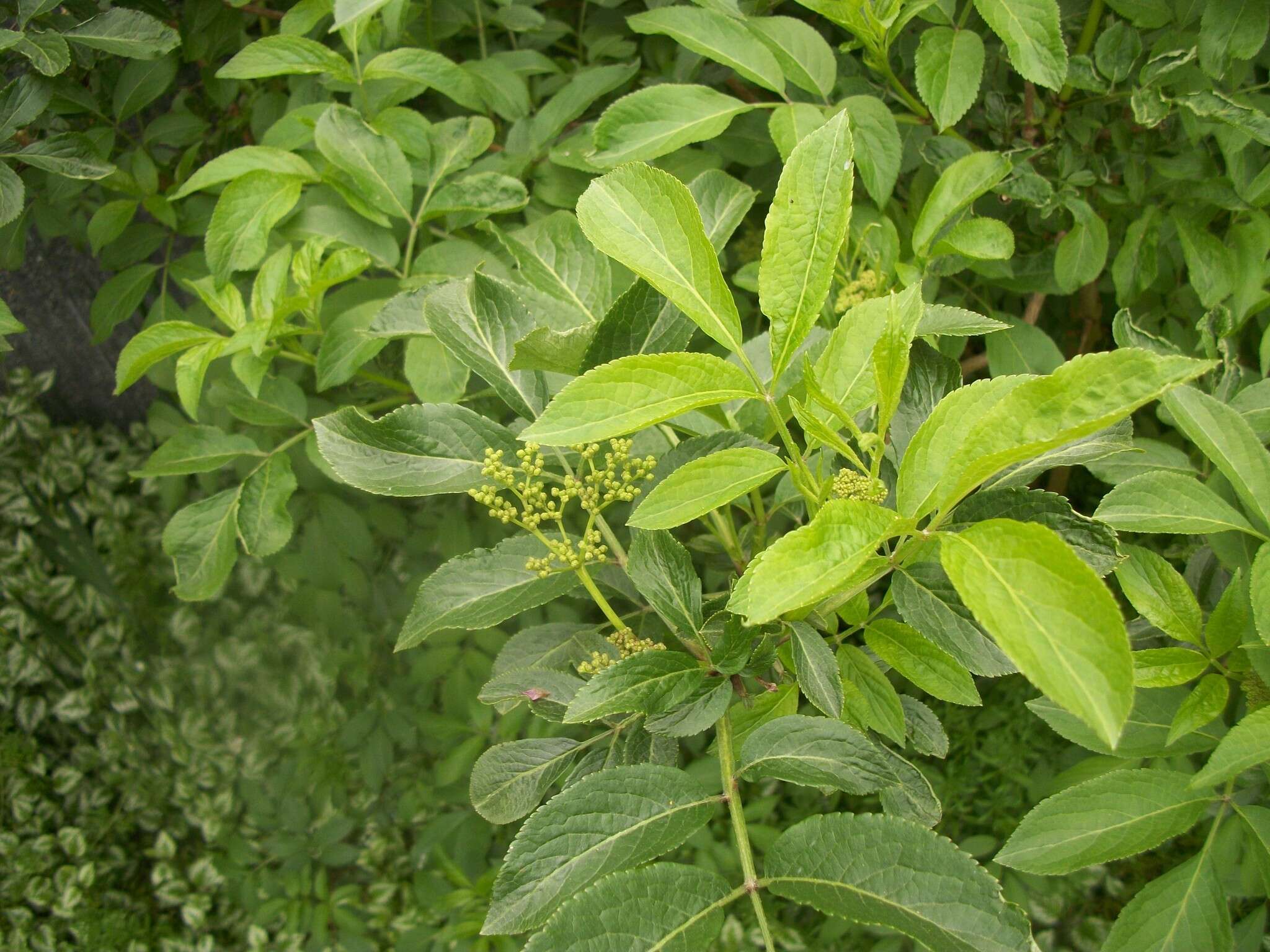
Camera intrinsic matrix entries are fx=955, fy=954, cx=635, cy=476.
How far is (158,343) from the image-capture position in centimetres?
111

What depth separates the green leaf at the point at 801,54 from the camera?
1.08 meters

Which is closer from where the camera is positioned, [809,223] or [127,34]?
[809,223]

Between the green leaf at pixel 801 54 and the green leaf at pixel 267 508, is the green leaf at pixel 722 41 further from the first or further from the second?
the green leaf at pixel 267 508

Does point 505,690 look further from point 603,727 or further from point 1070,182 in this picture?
point 1070,182

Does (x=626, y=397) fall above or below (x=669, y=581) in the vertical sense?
above

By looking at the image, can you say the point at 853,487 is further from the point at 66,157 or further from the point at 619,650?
the point at 66,157

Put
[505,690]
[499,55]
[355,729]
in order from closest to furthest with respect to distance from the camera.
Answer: [505,690] < [499,55] < [355,729]

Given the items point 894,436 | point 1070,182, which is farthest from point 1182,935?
point 1070,182

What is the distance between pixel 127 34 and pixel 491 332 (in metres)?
0.72

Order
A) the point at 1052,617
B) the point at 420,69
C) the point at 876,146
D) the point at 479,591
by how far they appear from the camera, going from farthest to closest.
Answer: the point at 420,69 → the point at 876,146 → the point at 479,591 → the point at 1052,617

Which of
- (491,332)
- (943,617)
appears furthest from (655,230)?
(943,617)

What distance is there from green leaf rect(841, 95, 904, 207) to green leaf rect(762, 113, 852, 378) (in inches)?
18.7

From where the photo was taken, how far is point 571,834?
0.65 metres

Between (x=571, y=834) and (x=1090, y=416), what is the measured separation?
42cm
